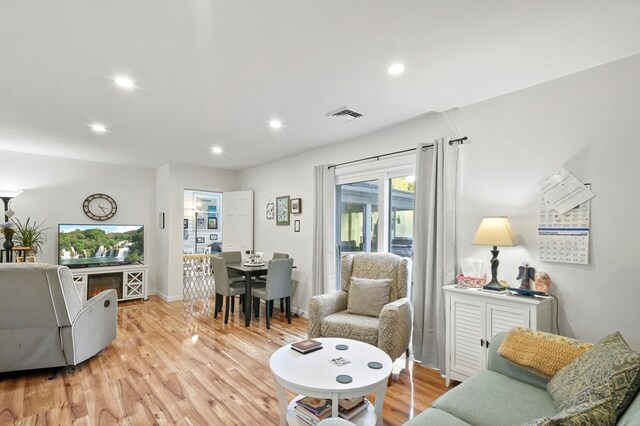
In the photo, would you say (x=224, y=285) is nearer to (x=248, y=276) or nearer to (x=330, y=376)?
(x=248, y=276)

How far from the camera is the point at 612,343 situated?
1.49m

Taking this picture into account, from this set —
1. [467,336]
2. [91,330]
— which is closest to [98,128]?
[91,330]

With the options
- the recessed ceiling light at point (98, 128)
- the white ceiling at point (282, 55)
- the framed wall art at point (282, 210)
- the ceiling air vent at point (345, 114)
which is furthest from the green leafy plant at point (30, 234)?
the ceiling air vent at point (345, 114)

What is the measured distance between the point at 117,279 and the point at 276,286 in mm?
3110

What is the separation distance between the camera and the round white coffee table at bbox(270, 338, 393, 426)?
5.87ft

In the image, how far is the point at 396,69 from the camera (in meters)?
2.35

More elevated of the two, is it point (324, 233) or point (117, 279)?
point (324, 233)

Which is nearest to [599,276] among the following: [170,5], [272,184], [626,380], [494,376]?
[494,376]

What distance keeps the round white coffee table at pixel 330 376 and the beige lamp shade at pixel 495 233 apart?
1202mm

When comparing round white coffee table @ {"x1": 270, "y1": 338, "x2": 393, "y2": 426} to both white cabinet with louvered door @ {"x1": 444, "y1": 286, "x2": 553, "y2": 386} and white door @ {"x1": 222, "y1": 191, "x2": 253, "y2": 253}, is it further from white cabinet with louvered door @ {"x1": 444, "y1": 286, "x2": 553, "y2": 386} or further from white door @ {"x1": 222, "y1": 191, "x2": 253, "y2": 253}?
white door @ {"x1": 222, "y1": 191, "x2": 253, "y2": 253}

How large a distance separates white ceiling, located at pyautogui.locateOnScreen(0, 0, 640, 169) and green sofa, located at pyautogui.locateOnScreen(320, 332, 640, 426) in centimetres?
192

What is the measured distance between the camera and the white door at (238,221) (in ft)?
19.7

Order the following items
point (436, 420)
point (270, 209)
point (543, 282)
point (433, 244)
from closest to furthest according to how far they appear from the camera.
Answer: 1. point (436, 420)
2. point (543, 282)
3. point (433, 244)
4. point (270, 209)

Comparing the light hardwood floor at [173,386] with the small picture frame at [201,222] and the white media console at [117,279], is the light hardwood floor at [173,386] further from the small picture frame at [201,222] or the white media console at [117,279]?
the small picture frame at [201,222]
